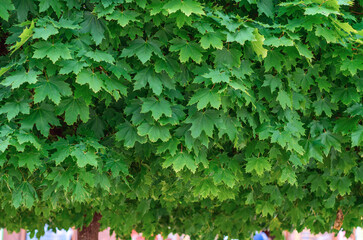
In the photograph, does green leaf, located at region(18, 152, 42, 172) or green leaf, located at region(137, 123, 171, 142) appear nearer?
green leaf, located at region(18, 152, 42, 172)

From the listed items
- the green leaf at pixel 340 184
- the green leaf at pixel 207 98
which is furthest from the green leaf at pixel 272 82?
the green leaf at pixel 340 184

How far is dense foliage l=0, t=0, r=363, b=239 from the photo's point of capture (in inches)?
223

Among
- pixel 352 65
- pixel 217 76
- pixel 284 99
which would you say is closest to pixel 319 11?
pixel 352 65

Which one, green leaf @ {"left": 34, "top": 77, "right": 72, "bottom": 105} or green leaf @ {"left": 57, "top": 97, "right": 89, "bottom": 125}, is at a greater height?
green leaf @ {"left": 34, "top": 77, "right": 72, "bottom": 105}

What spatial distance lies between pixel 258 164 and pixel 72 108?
233 cm

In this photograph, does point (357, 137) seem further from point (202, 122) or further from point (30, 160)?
point (30, 160)

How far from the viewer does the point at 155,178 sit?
298 inches

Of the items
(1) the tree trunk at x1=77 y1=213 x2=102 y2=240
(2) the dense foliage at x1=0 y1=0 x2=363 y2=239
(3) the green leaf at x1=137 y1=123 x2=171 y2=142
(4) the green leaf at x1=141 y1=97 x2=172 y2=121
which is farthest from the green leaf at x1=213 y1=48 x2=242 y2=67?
(1) the tree trunk at x1=77 y1=213 x2=102 y2=240

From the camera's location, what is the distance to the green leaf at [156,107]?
5910 mm

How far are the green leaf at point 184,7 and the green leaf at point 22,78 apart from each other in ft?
4.84

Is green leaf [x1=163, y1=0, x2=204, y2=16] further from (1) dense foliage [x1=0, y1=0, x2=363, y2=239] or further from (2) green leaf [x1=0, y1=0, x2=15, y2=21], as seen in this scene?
(2) green leaf [x1=0, y1=0, x2=15, y2=21]

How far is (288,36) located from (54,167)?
299 centimetres

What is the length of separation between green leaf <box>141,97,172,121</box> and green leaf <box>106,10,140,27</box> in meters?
0.90

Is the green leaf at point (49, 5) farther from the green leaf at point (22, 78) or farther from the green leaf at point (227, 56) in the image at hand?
the green leaf at point (227, 56)
